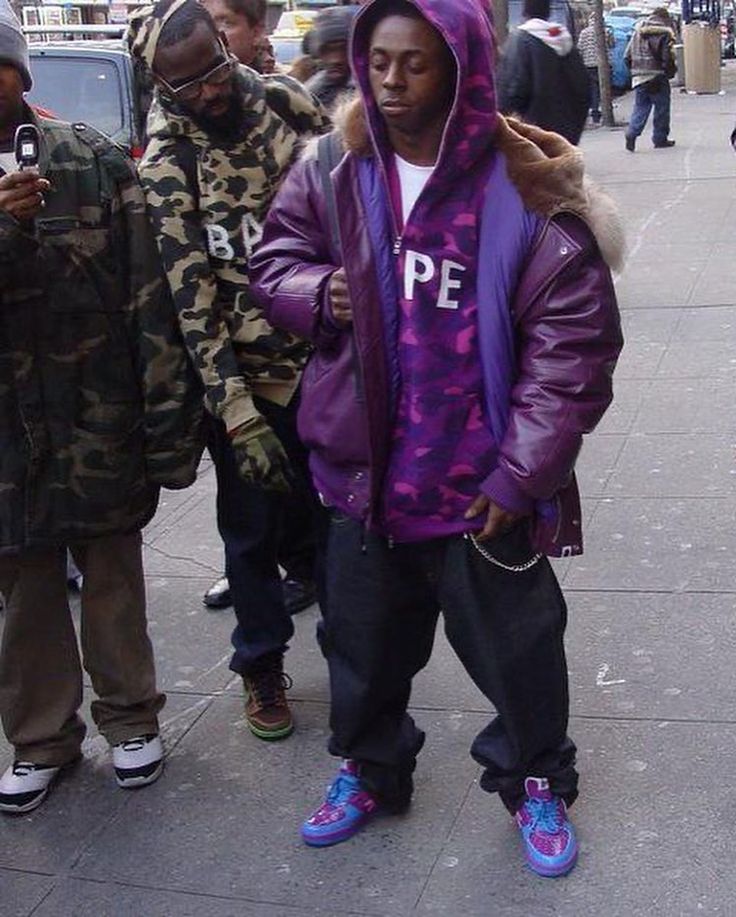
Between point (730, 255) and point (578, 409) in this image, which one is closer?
point (578, 409)

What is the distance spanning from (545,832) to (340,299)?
4.09 feet

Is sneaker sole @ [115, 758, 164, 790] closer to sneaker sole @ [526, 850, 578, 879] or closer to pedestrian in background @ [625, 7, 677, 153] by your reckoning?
sneaker sole @ [526, 850, 578, 879]

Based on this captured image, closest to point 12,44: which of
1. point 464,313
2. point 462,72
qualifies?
point 462,72

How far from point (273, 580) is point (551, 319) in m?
1.35

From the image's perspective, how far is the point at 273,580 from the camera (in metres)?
3.59

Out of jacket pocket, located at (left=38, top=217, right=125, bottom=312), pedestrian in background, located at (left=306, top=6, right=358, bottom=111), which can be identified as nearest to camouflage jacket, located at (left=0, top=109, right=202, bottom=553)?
jacket pocket, located at (left=38, top=217, right=125, bottom=312)

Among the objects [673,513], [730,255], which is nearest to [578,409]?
[673,513]

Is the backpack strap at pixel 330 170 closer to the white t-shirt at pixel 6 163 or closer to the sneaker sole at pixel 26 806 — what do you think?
the white t-shirt at pixel 6 163

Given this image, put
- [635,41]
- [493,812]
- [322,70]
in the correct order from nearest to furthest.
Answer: [493,812] < [322,70] < [635,41]

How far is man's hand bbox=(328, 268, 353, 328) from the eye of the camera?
2635 millimetres

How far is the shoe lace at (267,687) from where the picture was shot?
362 centimetres

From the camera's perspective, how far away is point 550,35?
743 centimetres

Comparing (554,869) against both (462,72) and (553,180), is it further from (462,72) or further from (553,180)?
(462,72)

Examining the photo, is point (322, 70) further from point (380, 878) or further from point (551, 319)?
point (380, 878)
